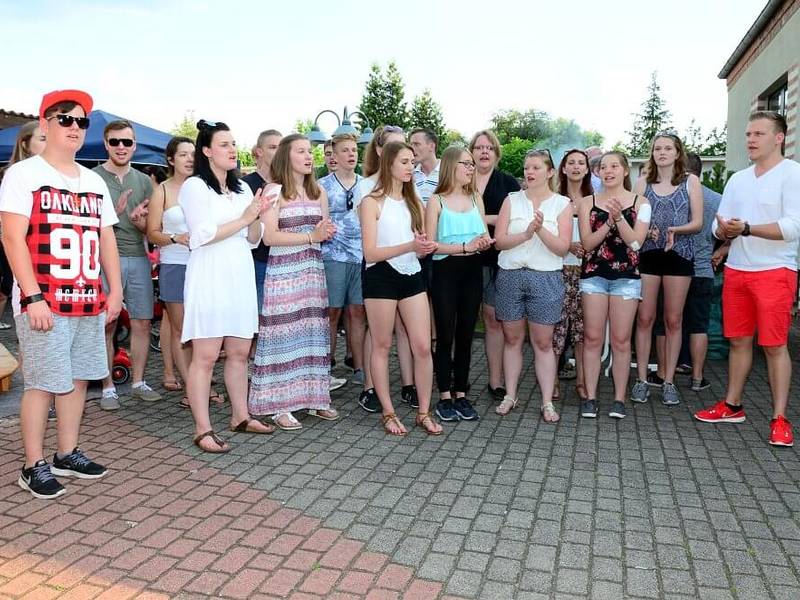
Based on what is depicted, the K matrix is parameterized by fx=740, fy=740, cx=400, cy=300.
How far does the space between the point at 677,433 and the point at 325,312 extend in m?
2.82

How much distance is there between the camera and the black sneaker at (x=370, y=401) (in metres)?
6.11

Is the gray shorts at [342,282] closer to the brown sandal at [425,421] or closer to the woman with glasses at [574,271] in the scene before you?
the brown sandal at [425,421]

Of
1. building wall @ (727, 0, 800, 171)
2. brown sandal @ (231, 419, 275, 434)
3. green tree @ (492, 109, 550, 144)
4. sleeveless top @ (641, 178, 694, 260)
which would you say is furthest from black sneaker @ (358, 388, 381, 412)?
green tree @ (492, 109, 550, 144)

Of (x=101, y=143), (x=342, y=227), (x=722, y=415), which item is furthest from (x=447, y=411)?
(x=101, y=143)

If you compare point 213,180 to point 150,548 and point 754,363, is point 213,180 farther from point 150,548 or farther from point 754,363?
point 754,363

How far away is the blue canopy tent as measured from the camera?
1168cm

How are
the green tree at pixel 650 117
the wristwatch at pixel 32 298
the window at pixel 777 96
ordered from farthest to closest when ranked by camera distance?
the green tree at pixel 650 117 < the window at pixel 777 96 < the wristwatch at pixel 32 298

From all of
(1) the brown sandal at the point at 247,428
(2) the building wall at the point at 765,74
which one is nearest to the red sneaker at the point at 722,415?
(1) the brown sandal at the point at 247,428

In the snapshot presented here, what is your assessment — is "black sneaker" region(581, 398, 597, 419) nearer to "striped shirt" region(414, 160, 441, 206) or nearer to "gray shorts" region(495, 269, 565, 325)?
"gray shorts" region(495, 269, 565, 325)

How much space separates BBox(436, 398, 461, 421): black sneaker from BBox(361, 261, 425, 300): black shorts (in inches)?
40.5

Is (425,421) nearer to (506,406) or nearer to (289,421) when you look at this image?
(506,406)

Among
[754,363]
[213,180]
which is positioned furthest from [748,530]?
[754,363]

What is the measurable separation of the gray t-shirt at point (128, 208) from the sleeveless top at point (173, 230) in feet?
0.97

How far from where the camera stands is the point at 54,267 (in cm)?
419
